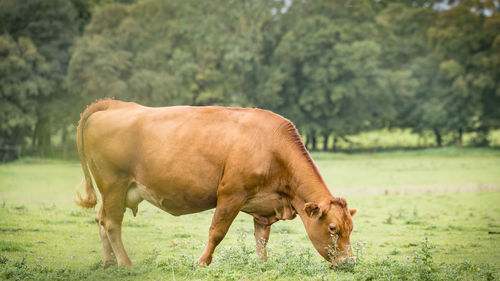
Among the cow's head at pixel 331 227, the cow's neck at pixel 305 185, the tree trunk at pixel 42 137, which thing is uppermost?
the cow's neck at pixel 305 185

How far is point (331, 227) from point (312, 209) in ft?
1.14

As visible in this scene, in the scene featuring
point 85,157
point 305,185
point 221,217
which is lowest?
point 221,217

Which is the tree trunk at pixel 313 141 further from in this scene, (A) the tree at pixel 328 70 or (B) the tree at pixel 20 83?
(B) the tree at pixel 20 83

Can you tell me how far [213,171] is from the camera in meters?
7.37

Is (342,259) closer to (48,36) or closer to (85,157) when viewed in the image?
(85,157)

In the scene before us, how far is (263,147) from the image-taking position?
290 inches

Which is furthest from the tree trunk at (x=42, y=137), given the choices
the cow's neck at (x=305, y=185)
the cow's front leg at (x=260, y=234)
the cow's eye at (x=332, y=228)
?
the cow's eye at (x=332, y=228)

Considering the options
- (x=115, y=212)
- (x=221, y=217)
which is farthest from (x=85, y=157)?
(x=221, y=217)

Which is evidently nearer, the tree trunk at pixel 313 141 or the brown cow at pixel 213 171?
the brown cow at pixel 213 171

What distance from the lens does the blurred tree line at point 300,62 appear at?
39.1 m

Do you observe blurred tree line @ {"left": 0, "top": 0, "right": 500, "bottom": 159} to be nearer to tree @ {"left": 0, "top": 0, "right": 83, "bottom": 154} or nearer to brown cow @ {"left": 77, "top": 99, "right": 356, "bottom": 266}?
tree @ {"left": 0, "top": 0, "right": 83, "bottom": 154}

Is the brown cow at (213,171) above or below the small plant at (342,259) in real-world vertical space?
above

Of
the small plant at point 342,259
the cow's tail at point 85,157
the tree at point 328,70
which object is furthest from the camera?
the tree at point 328,70

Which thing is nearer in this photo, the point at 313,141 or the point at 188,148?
the point at 188,148
